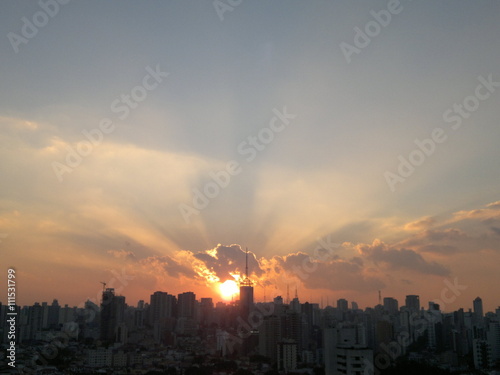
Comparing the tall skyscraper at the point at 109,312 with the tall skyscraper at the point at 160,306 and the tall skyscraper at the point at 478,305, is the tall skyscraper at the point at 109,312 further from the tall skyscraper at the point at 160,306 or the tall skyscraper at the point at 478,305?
the tall skyscraper at the point at 478,305

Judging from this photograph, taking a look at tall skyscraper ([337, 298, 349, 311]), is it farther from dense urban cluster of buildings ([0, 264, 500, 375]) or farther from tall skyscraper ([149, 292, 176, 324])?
tall skyscraper ([149, 292, 176, 324])

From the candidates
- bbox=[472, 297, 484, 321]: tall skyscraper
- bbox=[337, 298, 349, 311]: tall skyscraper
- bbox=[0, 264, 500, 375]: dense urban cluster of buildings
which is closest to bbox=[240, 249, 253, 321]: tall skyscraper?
bbox=[0, 264, 500, 375]: dense urban cluster of buildings

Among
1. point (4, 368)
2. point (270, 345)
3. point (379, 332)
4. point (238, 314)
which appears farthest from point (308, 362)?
point (238, 314)

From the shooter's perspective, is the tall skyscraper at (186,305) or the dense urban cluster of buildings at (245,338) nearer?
the dense urban cluster of buildings at (245,338)

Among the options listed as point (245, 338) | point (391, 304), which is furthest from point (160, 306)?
point (391, 304)

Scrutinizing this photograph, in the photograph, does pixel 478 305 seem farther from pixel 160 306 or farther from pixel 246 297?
pixel 160 306

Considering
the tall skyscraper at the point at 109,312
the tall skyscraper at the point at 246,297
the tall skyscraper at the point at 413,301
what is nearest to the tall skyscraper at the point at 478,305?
the tall skyscraper at the point at 413,301

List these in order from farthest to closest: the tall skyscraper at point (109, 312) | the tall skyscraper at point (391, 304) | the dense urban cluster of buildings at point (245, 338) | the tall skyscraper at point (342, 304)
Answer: the tall skyscraper at point (342, 304)
the tall skyscraper at point (391, 304)
the tall skyscraper at point (109, 312)
the dense urban cluster of buildings at point (245, 338)

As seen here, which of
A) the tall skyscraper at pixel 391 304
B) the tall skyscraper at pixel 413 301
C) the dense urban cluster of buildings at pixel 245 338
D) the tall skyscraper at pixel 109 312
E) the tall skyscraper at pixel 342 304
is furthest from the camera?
the tall skyscraper at pixel 342 304
